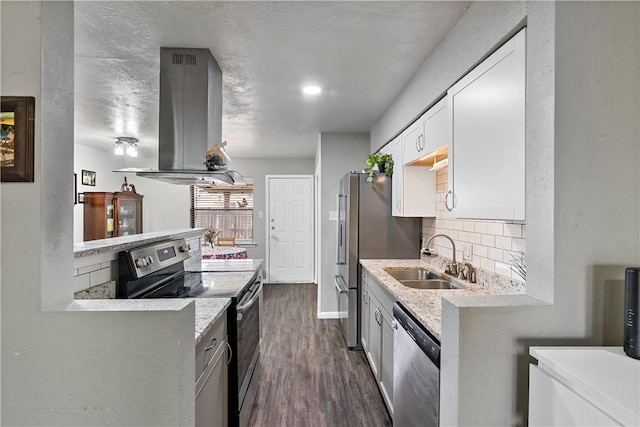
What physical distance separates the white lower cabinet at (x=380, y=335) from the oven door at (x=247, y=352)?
92 centimetres

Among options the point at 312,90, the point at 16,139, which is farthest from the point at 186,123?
the point at 16,139

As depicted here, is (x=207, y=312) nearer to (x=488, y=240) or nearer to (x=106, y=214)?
(x=488, y=240)

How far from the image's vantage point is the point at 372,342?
2697 millimetres

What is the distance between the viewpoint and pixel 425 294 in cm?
188

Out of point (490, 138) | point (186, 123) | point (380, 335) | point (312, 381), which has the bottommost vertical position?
point (312, 381)

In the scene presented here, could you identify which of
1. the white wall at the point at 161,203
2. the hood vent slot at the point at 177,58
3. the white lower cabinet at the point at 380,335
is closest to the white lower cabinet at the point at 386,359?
the white lower cabinet at the point at 380,335

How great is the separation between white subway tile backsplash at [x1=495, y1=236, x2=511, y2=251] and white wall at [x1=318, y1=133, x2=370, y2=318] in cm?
245

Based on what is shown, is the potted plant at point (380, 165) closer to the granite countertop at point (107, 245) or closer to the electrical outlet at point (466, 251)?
the electrical outlet at point (466, 251)

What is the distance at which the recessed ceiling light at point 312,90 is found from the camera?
2.66 m

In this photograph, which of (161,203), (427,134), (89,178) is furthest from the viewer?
(161,203)

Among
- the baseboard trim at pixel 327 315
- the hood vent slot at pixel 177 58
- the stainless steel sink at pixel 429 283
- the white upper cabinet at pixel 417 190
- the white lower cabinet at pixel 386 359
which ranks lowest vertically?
the baseboard trim at pixel 327 315

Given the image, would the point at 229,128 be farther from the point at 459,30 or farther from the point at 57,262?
the point at 57,262

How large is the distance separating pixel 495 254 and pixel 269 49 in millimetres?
1879

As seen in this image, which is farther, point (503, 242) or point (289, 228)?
point (289, 228)
